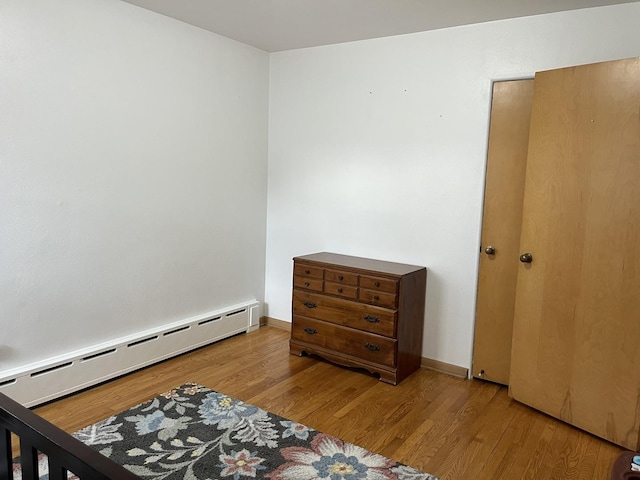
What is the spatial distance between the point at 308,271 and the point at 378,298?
0.65m

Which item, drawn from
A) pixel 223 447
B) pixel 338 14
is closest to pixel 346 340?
pixel 223 447

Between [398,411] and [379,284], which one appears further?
[379,284]

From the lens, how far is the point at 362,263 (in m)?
3.64

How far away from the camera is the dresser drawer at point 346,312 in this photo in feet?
10.9

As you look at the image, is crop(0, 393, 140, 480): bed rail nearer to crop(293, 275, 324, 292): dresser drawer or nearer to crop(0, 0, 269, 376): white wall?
crop(0, 0, 269, 376): white wall

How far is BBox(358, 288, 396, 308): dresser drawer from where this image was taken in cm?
327

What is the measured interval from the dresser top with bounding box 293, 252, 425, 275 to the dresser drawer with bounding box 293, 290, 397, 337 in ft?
0.88

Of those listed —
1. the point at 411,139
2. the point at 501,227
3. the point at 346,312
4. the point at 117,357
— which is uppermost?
the point at 411,139

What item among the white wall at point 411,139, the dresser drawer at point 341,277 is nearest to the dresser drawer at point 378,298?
the dresser drawer at point 341,277

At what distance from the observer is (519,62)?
10.2ft

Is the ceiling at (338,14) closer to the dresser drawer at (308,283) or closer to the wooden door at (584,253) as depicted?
the wooden door at (584,253)

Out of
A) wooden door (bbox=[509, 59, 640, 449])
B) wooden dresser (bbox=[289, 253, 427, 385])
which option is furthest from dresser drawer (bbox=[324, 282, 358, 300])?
wooden door (bbox=[509, 59, 640, 449])

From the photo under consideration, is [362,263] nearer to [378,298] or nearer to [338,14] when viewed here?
[378,298]

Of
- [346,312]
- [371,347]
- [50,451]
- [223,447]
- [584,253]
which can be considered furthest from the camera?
[346,312]
